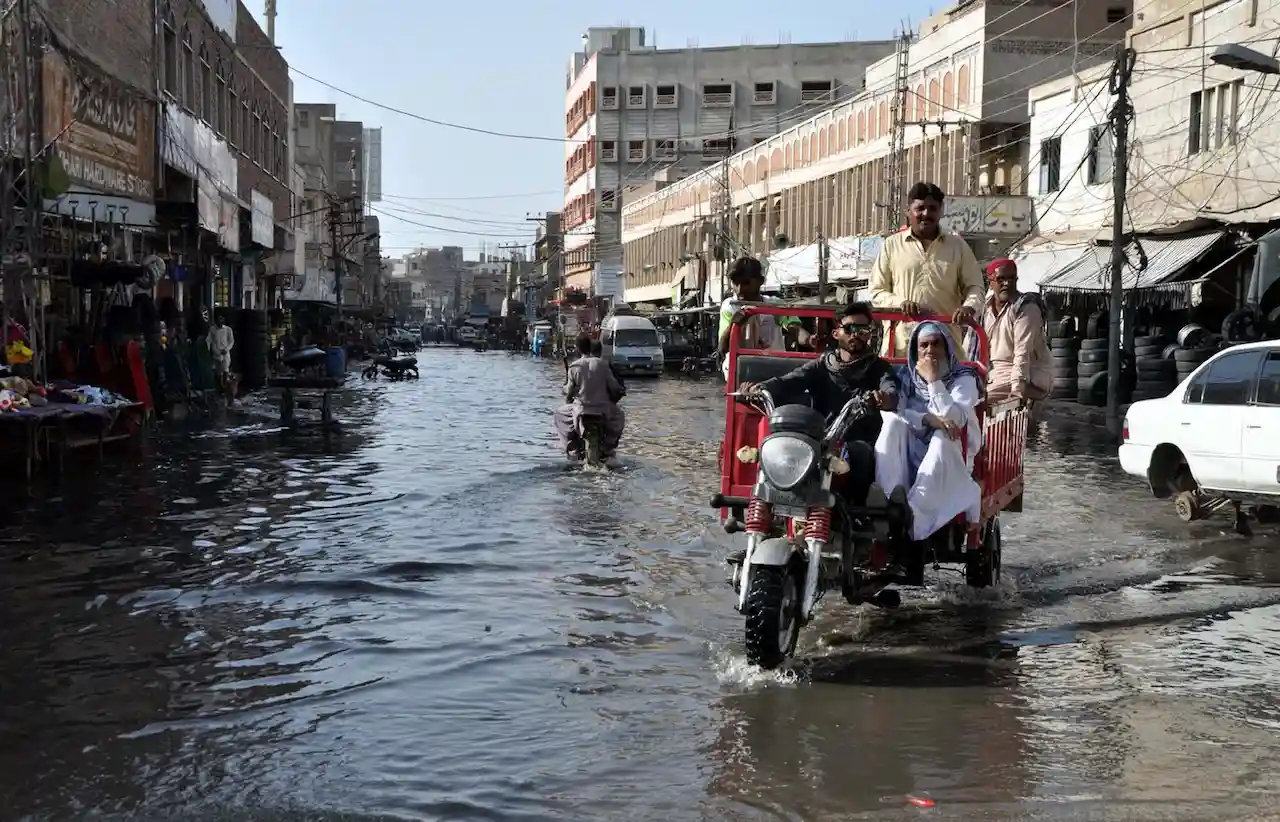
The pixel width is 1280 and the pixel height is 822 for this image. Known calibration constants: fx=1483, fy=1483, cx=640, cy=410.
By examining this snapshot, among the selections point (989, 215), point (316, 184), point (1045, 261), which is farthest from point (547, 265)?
point (1045, 261)

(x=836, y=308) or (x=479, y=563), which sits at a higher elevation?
(x=836, y=308)

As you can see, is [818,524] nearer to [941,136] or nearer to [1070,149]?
[1070,149]

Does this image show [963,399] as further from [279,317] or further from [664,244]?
[664,244]

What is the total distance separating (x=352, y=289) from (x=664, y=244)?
67.9 feet

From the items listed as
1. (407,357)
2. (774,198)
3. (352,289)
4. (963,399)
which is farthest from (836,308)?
(352,289)

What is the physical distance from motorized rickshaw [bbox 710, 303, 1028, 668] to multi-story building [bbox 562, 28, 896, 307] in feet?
280

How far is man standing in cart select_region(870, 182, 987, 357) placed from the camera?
891cm

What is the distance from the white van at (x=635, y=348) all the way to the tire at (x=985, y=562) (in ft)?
129

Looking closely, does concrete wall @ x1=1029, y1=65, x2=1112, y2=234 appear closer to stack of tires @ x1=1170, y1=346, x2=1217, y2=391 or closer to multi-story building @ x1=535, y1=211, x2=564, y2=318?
stack of tires @ x1=1170, y1=346, x2=1217, y2=391

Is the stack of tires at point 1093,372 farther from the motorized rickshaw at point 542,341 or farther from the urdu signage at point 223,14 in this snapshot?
the motorized rickshaw at point 542,341

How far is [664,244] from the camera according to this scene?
8500 cm

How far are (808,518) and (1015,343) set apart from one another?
533cm

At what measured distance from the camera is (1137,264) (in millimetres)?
26375

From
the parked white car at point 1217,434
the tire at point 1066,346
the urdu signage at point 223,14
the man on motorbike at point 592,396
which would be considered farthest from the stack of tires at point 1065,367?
the urdu signage at point 223,14
